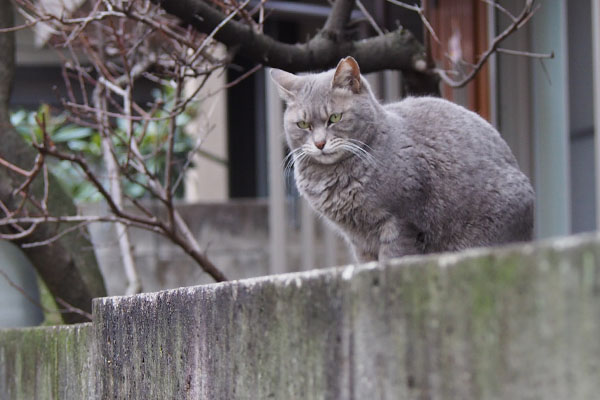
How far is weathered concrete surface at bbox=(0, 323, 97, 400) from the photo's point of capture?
2797mm

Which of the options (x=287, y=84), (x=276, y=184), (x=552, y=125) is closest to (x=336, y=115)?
(x=287, y=84)

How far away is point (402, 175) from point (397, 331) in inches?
54.4

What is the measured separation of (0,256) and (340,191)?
2.99 meters

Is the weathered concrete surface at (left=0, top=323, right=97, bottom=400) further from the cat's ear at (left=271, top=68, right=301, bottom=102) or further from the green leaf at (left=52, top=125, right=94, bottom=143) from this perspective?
the green leaf at (left=52, top=125, right=94, bottom=143)

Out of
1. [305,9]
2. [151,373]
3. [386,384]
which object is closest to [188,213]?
[305,9]

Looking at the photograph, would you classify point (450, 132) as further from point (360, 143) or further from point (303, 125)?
point (303, 125)

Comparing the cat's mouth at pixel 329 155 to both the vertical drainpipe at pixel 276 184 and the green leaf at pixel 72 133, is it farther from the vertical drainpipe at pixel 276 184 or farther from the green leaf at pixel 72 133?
the green leaf at pixel 72 133

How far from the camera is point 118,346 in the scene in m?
2.54

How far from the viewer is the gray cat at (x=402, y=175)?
105 inches

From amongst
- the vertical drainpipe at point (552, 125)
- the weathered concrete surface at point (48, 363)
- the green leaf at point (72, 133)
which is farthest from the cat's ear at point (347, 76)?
the green leaf at point (72, 133)

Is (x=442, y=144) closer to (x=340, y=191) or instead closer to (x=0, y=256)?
(x=340, y=191)

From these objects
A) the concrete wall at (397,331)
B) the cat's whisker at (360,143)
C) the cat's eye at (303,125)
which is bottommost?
the concrete wall at (397,331)

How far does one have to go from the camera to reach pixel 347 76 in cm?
270

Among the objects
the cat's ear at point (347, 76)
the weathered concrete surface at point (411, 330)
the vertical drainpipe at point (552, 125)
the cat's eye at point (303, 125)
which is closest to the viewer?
the weathered concrete surface at point (411, 330)
